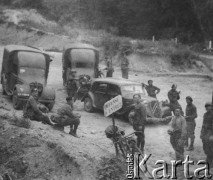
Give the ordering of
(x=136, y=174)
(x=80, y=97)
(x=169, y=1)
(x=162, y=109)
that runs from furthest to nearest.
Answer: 1. (x=169, y=1)
2. (x=80, y=97)
3. (x=162, y=109)
4. (x=136, y=174)

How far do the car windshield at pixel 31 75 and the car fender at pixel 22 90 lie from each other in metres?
0.86

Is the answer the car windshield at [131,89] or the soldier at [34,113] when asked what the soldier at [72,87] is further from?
the soldier at [34,113]

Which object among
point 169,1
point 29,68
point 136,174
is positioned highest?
point 169,1

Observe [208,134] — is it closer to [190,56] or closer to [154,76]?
[154,76]

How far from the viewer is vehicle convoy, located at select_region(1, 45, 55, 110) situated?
16.2 metres

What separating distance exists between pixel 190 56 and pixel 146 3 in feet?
59.3

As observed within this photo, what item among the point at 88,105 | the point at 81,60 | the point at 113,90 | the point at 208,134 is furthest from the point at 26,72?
the point at 208,134

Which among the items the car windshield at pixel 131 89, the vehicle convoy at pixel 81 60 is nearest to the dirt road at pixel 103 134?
the car windshield at pixel 131 89

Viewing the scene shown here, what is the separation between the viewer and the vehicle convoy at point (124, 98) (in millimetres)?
14953

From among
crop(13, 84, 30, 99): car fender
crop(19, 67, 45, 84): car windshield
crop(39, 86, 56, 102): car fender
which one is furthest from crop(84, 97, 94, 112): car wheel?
crop(13, 84, 30, 99): car fender

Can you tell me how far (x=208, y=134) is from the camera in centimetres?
1020

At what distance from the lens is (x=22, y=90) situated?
15781 mm

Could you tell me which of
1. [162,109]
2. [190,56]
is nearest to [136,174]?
[162,109]

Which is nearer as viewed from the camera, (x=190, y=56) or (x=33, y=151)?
(x=33, y=151)
